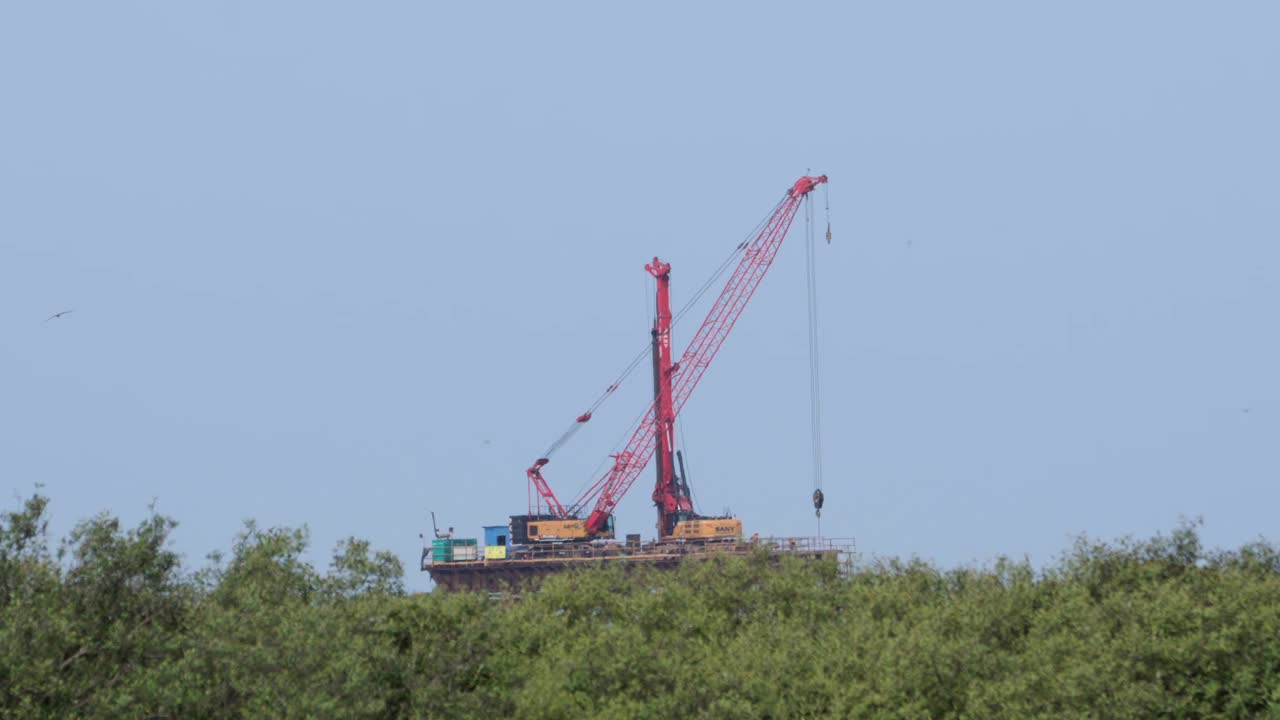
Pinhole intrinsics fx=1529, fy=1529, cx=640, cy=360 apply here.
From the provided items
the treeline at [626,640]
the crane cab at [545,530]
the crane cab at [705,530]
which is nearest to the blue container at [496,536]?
the crane cab at [545,530]

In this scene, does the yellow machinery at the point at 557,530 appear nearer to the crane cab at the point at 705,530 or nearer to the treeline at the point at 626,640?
the crane cab at the point at 705,530

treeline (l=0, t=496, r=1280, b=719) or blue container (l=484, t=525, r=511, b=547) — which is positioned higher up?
blue container (l=484, t=525, r=511, b=547)

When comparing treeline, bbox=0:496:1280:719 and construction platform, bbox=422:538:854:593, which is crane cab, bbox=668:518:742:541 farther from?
treeline, bbox=0:496:1280:719

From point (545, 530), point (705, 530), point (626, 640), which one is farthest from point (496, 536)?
point (626, 640)

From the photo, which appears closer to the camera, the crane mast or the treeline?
the treeline

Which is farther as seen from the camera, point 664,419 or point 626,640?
point 664,419

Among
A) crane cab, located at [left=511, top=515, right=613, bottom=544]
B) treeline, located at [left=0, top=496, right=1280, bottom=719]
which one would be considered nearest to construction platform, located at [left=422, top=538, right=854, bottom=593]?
crane cab, located at [left=511, top=515, right=613, bottom=544]

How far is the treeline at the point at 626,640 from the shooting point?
45.0 meters

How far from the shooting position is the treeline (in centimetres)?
4503

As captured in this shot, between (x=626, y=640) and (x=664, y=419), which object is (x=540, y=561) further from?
(x=626, y=640)

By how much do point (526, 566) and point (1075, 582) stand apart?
97.9 meters

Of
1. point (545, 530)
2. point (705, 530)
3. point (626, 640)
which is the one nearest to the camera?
point (626, 640)

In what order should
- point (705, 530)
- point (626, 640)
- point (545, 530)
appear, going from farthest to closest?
point (545, 530)
point (705, 530)
point (626, 640)

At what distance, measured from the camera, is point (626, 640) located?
180 ft
